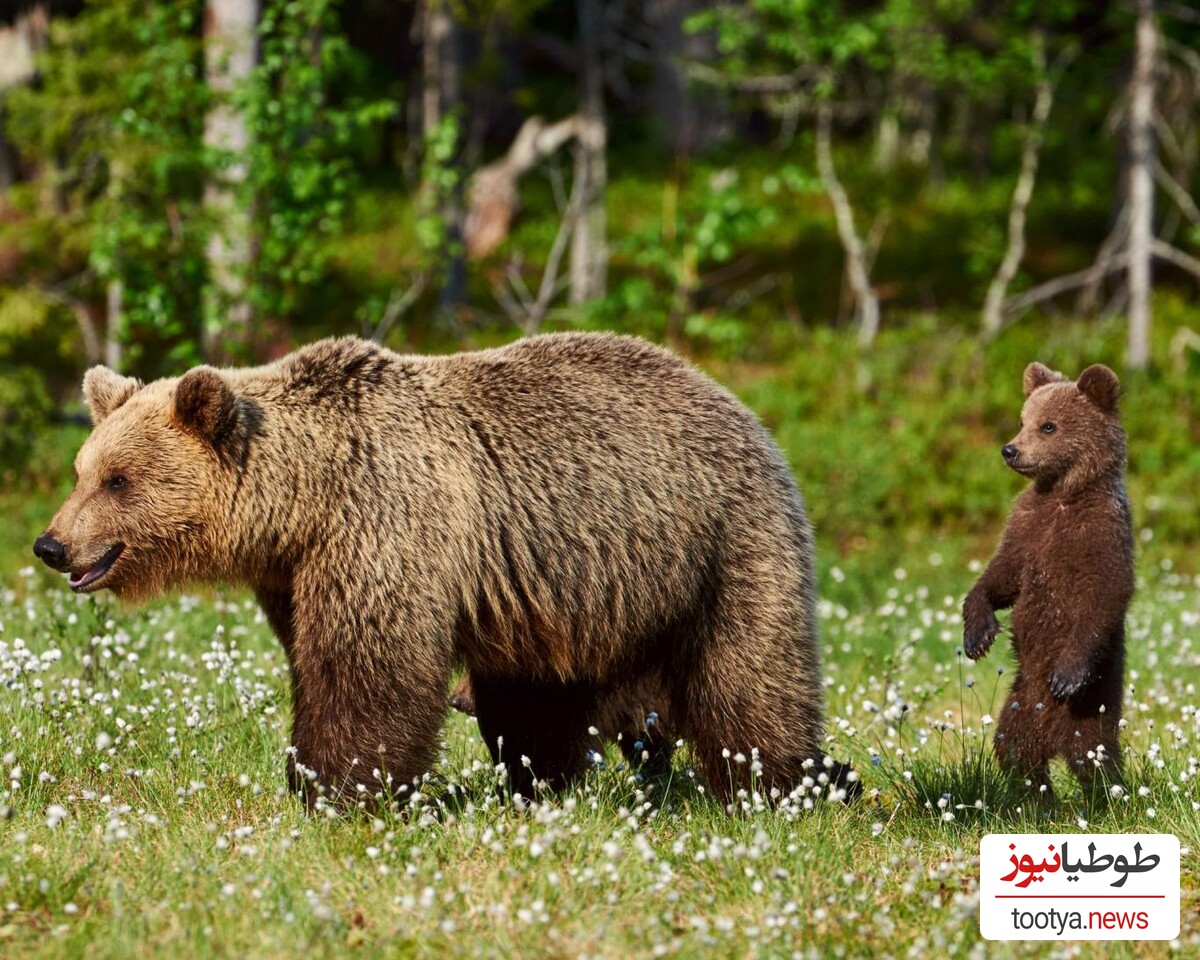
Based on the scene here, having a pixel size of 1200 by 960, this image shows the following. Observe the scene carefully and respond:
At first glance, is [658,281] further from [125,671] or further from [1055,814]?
[1055,814]

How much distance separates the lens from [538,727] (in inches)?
252

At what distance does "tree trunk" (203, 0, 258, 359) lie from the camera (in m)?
11.2

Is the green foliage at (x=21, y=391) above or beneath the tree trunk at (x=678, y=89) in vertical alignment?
beneath

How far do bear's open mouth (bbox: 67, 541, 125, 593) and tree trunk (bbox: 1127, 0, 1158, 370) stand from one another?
12665 mm

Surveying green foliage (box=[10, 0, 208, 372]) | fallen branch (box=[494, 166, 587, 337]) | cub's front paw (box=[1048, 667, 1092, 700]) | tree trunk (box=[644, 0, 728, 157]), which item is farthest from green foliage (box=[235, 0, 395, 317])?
tree trunk (box=[644, 0, 728, 157])

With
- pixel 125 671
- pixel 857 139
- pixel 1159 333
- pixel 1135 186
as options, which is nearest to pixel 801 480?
pixel 1135 186

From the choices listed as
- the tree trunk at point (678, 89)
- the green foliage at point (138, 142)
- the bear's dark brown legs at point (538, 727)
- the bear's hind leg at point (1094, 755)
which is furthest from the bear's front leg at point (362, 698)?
the tree trunk at point (678, 89)

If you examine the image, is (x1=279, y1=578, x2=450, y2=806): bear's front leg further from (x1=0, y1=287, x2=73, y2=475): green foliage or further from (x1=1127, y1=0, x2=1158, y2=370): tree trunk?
(x1=1127, y1=0, x2=1158, y2=370): tree trunk

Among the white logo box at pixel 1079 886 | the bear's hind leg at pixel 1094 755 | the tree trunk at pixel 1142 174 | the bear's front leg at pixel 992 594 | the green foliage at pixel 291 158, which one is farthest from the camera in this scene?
the tree trunk at pixel 1142 174

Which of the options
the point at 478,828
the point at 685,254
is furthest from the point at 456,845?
the point at 685,254

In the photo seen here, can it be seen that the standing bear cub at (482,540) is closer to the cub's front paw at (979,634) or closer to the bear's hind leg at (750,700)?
the bear's hind leg at (750,700)

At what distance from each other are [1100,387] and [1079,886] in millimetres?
2192

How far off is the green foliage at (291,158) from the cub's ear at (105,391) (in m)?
4.95

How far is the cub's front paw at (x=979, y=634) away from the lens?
6199 millimetres
